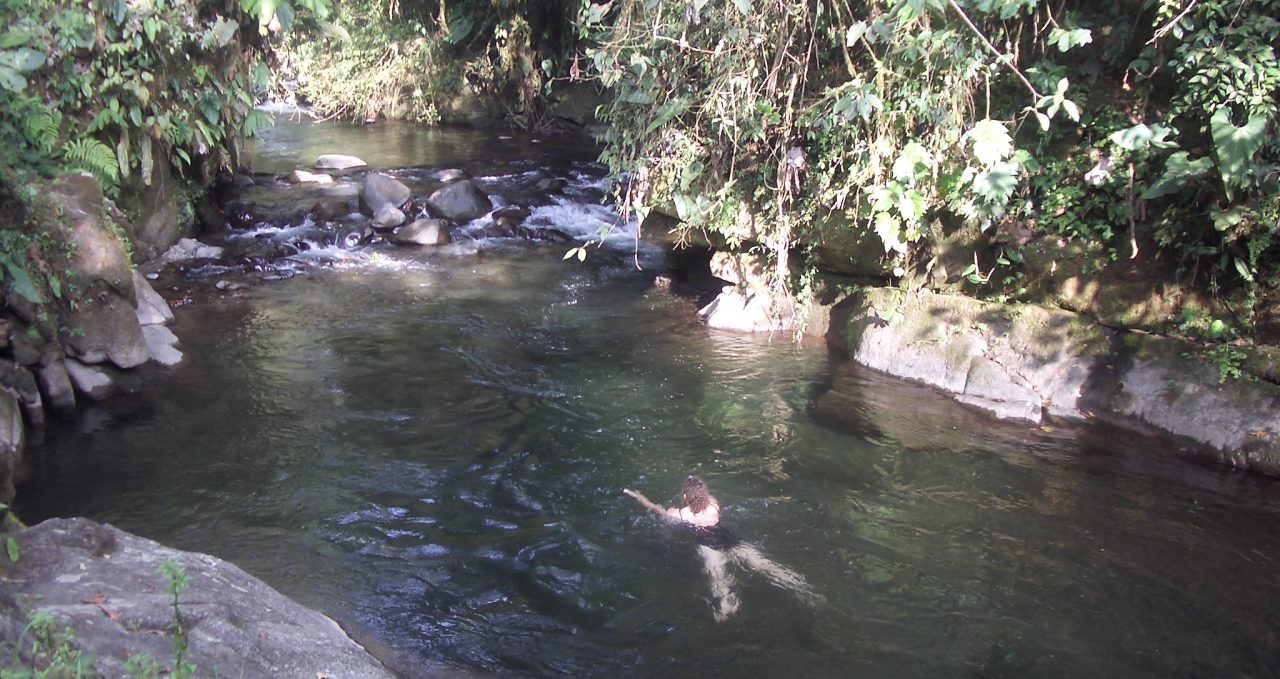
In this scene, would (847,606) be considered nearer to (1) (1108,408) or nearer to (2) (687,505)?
(2) (687,505)

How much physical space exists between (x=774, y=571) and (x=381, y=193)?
10.3 metres

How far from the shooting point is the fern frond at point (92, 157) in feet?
28.6

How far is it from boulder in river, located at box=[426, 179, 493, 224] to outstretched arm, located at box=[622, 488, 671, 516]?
8.27 m

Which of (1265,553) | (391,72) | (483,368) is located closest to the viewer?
(1265,553)

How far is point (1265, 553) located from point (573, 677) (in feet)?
14.5

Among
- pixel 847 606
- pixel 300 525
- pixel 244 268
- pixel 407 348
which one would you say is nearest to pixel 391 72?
pixel 244 268

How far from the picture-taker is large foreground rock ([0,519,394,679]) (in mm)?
3049

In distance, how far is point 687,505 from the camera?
5.60 m

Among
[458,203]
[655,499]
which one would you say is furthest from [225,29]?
[655,499]

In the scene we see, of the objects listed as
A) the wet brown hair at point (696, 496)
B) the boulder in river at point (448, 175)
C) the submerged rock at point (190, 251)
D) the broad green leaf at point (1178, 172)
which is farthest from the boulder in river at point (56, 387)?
the boulder in river at point (448, 175)

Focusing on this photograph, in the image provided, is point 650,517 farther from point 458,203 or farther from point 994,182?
point 458,203

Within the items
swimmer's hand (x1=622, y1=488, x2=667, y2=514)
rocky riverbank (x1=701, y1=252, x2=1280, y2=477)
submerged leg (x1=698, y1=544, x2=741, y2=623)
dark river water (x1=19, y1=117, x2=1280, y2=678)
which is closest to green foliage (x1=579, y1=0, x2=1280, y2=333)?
rocky riverbank (x1=701, y1=252, x2=1280, y2=477)

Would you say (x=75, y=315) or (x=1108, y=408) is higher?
(x=1108, y=408)

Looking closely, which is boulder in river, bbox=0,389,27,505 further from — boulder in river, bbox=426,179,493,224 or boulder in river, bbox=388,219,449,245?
boulder in river, bbox=426,179,493,224
